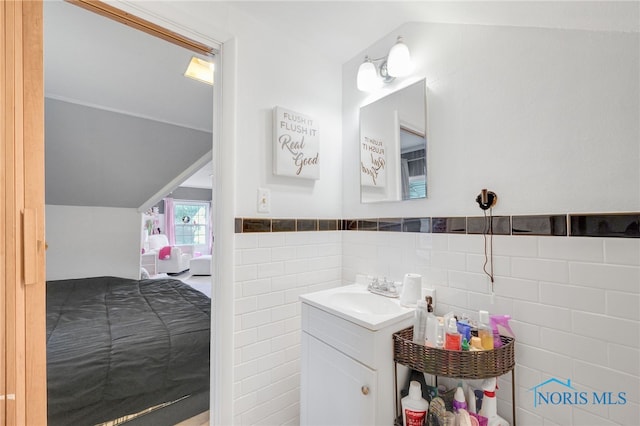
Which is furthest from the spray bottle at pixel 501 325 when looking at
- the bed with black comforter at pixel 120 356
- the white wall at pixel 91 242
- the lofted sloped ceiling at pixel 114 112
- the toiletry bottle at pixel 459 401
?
the white wall at pixel 91 242

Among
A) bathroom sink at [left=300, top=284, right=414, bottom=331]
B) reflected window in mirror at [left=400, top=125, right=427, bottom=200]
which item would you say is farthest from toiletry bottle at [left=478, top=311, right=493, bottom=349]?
reflected window in mirror at [left=400, top=125, right=427, bottom=200]

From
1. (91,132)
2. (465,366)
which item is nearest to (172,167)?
(91,132)

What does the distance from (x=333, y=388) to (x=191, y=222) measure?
6681 mm

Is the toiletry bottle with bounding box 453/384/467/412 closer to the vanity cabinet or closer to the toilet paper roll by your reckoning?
the vanity cabinet

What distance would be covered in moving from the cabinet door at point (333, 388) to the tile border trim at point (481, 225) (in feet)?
2.00

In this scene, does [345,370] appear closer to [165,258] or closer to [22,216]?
[22,216]

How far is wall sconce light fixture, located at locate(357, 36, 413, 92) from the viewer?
4.46ft

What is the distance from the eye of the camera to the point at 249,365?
1.40m

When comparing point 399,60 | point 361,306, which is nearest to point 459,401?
point 361,306

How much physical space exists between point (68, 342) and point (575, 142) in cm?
265

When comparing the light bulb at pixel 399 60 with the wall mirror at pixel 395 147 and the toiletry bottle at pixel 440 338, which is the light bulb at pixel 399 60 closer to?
the wall mirror at pixel 395 147

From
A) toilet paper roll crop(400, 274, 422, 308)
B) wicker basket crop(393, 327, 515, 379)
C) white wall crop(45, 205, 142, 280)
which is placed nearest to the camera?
wicker basket crop(393, 327, 515, 379)

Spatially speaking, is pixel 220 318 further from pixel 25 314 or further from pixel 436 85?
pixel 436 85

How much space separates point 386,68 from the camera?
Result: 1.51m
